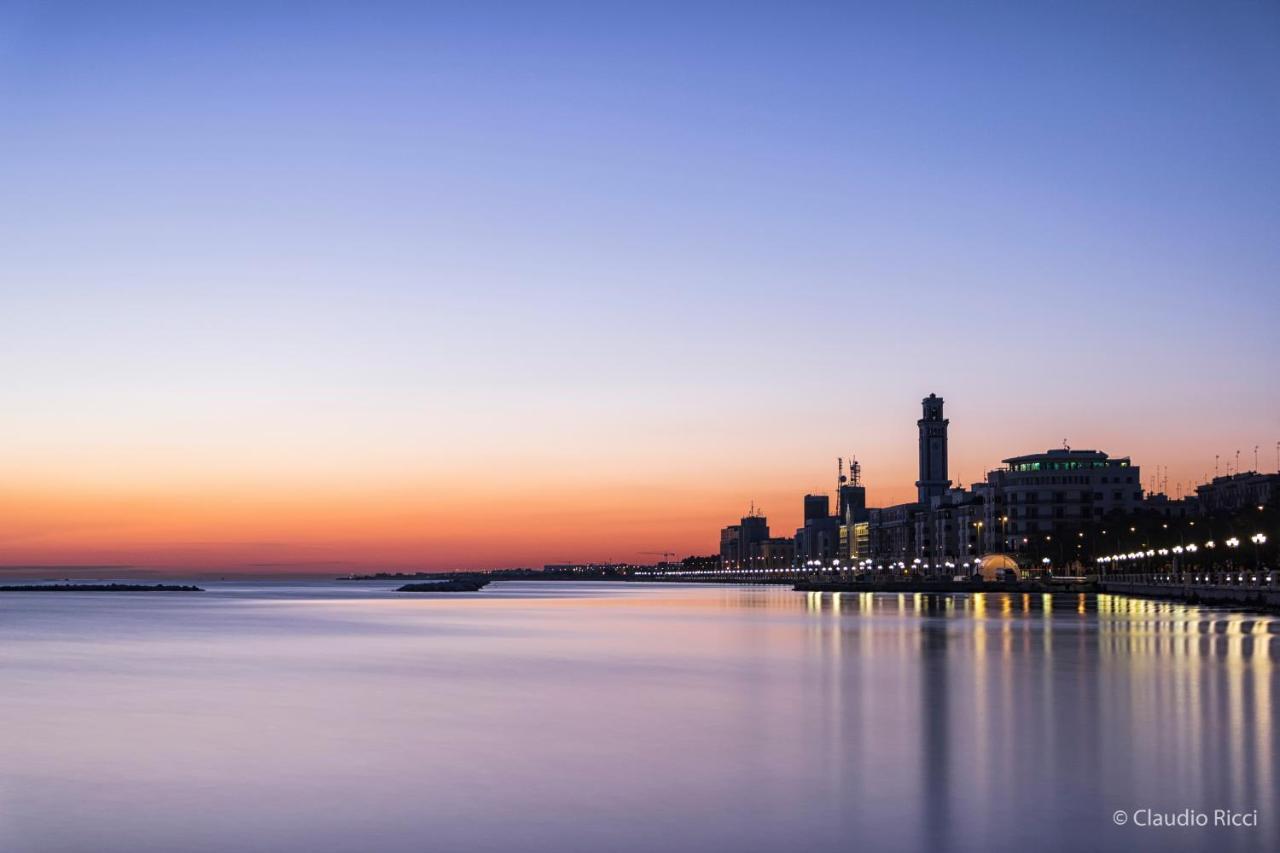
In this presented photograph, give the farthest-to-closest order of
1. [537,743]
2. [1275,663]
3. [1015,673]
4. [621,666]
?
[621,666], [1275,663], [1015,673], [537,743]

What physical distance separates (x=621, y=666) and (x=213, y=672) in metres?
13.7

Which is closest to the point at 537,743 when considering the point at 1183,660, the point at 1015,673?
the point at 1015,673

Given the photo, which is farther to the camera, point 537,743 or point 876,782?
point 537,743

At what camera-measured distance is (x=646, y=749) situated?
2534 cm

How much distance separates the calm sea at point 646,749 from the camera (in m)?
17.5

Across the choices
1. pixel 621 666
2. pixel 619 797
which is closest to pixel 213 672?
pixel 621 666

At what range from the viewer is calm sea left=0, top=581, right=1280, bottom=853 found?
17.5 m

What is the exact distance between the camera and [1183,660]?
44125 millimetres

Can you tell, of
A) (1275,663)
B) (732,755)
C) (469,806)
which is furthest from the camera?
(1275,663)

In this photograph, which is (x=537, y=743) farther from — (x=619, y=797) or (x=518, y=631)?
(x=518, y=631)

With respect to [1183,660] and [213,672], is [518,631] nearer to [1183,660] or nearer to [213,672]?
[213,672]

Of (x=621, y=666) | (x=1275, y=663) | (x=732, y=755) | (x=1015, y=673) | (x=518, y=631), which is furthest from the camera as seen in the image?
(x=518, y=631)

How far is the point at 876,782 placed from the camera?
823 inches

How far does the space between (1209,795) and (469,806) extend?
420 inches
